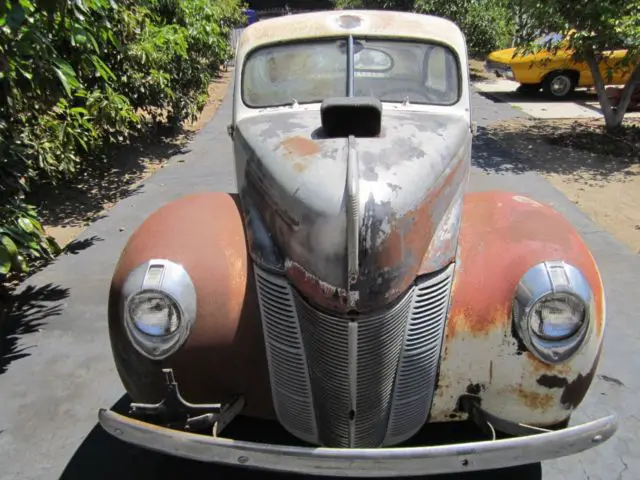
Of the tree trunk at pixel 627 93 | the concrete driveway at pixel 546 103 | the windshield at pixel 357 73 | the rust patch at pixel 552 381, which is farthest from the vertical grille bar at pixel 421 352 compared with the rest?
the concrete driveway at pixel 546 103

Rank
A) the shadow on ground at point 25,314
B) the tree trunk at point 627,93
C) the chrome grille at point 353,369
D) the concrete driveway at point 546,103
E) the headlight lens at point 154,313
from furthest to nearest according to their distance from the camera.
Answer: the concrete driveway at point 546,103
the tree trunk at point 627,93
the shadow on ground at point 25,314
the headlight lens at point 154,313
the chrome grille at point 353,369

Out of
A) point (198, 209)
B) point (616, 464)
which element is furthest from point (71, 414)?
point (616, 464)

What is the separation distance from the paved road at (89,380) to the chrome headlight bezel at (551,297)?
0.94m

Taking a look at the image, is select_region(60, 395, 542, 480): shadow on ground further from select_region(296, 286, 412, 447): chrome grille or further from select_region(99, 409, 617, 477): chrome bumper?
select_region(99, 409, 617, 477): chrome bumper

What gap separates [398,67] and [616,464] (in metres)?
2.50

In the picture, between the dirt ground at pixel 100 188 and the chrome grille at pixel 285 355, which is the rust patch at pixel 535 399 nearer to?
the chrome grille at pixel 285 355

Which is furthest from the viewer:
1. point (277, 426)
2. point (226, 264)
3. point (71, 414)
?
point (71, 414)

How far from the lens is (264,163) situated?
2738 mm

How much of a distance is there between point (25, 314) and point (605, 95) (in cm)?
906

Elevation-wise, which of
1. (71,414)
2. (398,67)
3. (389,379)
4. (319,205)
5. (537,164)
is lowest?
(537,164)

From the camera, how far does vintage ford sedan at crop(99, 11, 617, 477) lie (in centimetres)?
222

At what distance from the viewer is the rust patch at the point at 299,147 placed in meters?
2.66

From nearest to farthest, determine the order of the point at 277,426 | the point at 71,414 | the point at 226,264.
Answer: the point at 226,264, the point at 277,426, the point at 71,414

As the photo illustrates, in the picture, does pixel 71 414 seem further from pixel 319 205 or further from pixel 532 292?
pixel 532 292
